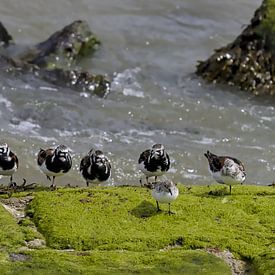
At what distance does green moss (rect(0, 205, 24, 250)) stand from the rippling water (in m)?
5.14

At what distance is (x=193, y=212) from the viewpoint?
9.22 meters

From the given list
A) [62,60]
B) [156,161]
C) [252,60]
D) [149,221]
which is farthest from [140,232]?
[62,60]

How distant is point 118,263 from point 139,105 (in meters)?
10.5

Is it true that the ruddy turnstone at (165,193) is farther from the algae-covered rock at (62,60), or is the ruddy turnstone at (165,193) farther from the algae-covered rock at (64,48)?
the algae-covered rock at (64,48)

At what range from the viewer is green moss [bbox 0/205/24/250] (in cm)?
816

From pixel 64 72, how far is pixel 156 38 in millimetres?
4645

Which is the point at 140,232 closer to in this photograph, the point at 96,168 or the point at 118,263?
the point at 118,263

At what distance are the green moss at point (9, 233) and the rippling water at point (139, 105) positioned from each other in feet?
16.9

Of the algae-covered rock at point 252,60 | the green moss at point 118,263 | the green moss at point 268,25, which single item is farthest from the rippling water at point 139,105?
the green moss at point 118,263

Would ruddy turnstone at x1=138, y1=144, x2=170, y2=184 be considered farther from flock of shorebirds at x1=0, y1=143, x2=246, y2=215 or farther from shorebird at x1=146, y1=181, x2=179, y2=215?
shorebird at x1=146, y1=181, x2=179, y2=215

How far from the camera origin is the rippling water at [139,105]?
15.7m

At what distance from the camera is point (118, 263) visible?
7805 millimetres

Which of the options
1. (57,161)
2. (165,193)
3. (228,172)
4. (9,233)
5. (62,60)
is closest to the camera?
(9,233)

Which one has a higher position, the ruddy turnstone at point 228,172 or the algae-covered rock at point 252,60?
the algae-covered rock at point 252,60
